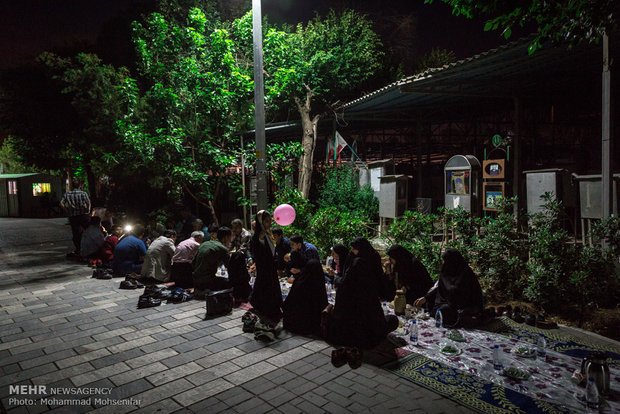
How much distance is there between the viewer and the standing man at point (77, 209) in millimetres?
11086

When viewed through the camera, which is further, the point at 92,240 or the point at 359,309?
the point at 92,240

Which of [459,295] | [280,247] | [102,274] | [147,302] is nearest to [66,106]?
[102,274]

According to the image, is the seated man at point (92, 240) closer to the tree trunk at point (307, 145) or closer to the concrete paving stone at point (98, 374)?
the concrete paving stone at point (98, 374)

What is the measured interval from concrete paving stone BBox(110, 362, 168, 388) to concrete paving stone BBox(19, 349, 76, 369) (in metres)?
1.06

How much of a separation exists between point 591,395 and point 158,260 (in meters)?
7.51

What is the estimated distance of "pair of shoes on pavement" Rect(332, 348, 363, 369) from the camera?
4445 mm

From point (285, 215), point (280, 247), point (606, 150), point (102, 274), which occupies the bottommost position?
point (102, 274)

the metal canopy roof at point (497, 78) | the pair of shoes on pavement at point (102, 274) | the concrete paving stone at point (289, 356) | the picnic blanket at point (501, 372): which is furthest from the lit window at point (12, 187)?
the picnic blanket at point (501, 372)

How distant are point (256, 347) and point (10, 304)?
208 inches

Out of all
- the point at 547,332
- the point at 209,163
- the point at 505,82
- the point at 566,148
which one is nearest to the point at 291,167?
the point at 209,163

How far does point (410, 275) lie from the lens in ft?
20.9

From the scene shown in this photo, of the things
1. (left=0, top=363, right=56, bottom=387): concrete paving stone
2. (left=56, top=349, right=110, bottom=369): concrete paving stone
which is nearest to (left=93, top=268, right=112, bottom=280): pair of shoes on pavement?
(left=56, top=349, right=110, bottom=369): concrete paving stone

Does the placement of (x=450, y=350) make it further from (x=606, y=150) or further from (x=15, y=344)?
(x=15, y=344)

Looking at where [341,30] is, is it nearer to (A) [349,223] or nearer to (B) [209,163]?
(B) [209,163]
